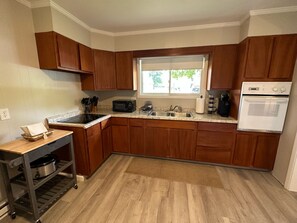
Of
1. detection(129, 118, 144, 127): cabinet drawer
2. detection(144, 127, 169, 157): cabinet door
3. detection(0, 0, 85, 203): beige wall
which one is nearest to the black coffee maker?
detection(144, 127, 169, 157): cabinet door

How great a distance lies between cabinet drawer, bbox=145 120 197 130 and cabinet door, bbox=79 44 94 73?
4.84 feet

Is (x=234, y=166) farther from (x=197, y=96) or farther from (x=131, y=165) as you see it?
(x=131, y=165)

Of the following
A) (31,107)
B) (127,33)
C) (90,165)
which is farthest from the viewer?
(127,33)

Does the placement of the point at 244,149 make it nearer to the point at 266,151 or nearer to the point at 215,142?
the point at 266,151

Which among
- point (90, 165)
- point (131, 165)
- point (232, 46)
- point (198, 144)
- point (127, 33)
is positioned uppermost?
point (127, 33)

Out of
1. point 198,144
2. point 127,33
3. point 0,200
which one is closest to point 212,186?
point 198,144

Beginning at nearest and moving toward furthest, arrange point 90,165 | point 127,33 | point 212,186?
point 212,186 → point 90,165 → point 127,33

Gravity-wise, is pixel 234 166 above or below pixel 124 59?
below

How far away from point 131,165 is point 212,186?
1368 mm

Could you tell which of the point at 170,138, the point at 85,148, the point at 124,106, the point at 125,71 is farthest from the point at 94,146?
the point at 125,71

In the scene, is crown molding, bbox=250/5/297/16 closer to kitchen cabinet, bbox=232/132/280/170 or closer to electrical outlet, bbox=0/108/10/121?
kitchen cabinet, bbox=232/132/280/170

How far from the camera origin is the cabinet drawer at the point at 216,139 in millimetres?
2412

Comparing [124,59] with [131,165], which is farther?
[124,59]

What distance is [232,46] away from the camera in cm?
247
